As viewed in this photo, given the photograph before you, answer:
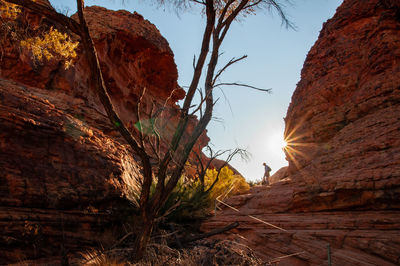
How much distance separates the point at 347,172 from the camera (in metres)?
4.35

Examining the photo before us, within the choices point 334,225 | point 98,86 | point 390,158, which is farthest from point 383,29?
point 98,86

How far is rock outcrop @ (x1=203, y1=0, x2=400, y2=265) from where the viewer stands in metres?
3.14

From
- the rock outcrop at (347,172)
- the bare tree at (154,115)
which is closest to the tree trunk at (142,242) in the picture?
the bare tree at (154,115)

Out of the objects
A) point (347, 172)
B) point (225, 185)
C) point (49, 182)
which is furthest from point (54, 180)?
point (347, 172)

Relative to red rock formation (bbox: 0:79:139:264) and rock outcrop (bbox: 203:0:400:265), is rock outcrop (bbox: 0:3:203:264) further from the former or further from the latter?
rock outcrop (bbox: 203:0:400:265)

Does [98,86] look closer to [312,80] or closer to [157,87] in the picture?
[312,80]

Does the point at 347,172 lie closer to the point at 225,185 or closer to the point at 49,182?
the point at 225,185

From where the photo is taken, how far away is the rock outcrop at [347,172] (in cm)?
314

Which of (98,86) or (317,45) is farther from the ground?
(317,45)

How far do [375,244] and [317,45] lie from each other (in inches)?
526

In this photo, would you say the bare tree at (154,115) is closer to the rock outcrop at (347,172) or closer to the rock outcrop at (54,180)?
the rock outcrop at (54,180)

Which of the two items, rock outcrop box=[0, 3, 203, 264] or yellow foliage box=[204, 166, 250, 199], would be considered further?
yellow foliage box=[204, 166, 250, 199]

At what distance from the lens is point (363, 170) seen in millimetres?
4070

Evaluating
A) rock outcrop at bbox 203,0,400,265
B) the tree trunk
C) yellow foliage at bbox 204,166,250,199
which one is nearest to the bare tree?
the tree trunk
